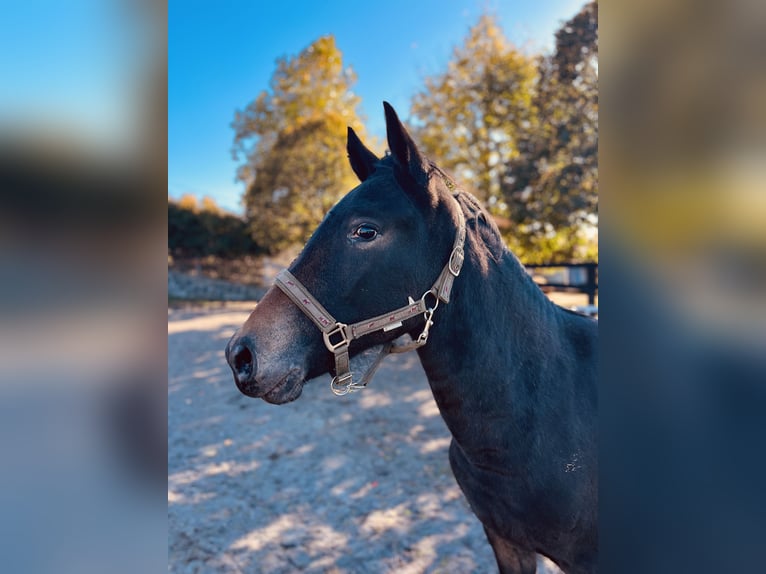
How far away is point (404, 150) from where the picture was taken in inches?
57.1

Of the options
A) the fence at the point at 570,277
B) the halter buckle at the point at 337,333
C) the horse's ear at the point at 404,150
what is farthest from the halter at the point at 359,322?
the fence at the point at 570,277

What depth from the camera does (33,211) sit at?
635 millimetres

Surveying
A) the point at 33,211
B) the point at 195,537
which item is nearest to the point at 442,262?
the point at 33,211

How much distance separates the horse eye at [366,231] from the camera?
144 cm

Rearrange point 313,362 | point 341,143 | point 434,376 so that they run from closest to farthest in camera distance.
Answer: point 313,362 < point 434,376 < point 341,143

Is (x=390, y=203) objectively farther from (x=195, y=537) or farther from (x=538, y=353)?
(x=195, y=537)

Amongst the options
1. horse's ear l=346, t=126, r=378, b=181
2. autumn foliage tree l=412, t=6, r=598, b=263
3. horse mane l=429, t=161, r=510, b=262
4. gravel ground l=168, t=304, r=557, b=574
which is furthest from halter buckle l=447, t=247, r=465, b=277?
autumn foliage tree l=412, t=6, r=598, b=263

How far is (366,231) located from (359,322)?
33 centimetres

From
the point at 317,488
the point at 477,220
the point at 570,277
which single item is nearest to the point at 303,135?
the point at 570,277

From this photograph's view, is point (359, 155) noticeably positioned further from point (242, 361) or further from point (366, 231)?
point (242, 361)

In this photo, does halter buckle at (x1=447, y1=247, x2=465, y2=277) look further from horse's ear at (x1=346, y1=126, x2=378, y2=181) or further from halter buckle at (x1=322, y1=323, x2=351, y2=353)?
horse's ear at (x1=346, y1=126, x2=378, y2=181)

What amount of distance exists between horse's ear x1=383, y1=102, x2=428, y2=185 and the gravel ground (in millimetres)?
2954

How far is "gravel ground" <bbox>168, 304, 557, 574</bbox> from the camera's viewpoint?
318cm

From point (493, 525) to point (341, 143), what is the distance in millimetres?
12142
